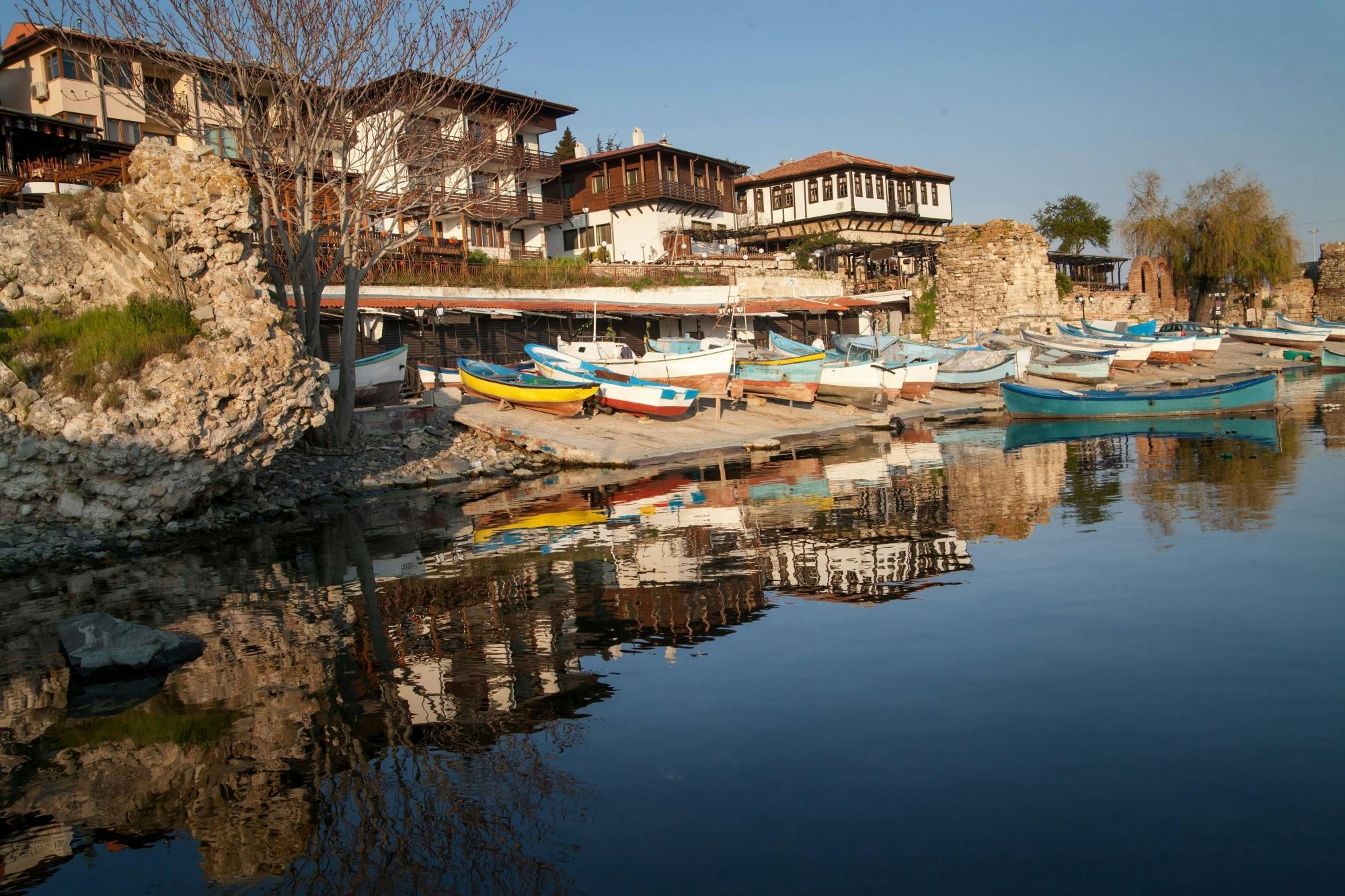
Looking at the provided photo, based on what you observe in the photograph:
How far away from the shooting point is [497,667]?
27.2 feet

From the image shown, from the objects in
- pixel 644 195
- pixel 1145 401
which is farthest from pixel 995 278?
pixel 1145 401

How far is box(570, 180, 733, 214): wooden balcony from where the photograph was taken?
169 ft

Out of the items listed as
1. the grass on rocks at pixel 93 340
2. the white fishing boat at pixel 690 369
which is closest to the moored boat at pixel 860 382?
the white fishing boat at pixel 690 369

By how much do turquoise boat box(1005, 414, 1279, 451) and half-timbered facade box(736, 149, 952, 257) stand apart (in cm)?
3158

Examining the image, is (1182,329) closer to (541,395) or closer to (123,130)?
(541,395)

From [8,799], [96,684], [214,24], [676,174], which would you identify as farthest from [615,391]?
[676,174]

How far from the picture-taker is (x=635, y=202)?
52000 mm

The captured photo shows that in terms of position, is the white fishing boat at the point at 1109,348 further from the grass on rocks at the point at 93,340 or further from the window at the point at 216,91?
the grass on rocks at the point at 93,340

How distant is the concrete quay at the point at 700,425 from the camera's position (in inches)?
985

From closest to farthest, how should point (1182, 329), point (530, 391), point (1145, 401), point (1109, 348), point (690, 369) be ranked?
1. point (1145, 401)
2. point (530, 391)
3. point (690, 369)
4. point (1109, 348)
5. point (1182, 329)

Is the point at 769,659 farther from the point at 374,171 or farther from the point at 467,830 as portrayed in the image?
the point at 374,171

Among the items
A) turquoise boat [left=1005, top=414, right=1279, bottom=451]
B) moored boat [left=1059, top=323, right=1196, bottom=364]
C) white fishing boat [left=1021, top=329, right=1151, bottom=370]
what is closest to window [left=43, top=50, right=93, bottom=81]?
turquoise boat [left=1005, top=414, right=1279, bottom=451]

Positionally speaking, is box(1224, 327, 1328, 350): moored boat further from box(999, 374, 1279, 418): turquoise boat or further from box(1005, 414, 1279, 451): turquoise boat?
box(1005, 414, 1279, 451): turquoise boat

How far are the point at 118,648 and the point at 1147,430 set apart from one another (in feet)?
78.6
